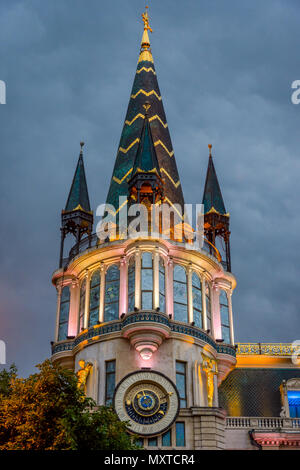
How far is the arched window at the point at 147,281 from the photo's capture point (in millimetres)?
37062

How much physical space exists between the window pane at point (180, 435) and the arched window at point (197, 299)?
237 inches

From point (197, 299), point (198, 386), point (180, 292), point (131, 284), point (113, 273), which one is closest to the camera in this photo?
point (198, 386)

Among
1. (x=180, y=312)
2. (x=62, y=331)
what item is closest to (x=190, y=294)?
(x=180, y=312)

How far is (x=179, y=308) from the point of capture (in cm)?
3850

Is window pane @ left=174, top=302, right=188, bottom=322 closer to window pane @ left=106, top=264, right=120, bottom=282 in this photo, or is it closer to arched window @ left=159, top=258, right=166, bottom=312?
arched window @ left=159, top=258, right=166, bottom=312

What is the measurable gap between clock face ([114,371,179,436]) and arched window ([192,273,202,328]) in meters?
4.75

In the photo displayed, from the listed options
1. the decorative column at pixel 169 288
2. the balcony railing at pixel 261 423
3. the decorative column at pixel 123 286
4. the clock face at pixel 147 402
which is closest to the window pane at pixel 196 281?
the decorative column at pixel 169 288

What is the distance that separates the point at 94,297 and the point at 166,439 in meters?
8.92

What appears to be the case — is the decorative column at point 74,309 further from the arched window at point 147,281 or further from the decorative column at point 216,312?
the decorative column at point 216,312

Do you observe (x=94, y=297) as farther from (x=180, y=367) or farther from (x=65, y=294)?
(x=180, y=367)

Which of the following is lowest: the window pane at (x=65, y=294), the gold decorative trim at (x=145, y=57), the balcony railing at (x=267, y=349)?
the balcony railing at (x=267, y=349)

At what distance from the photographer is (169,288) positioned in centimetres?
3866
